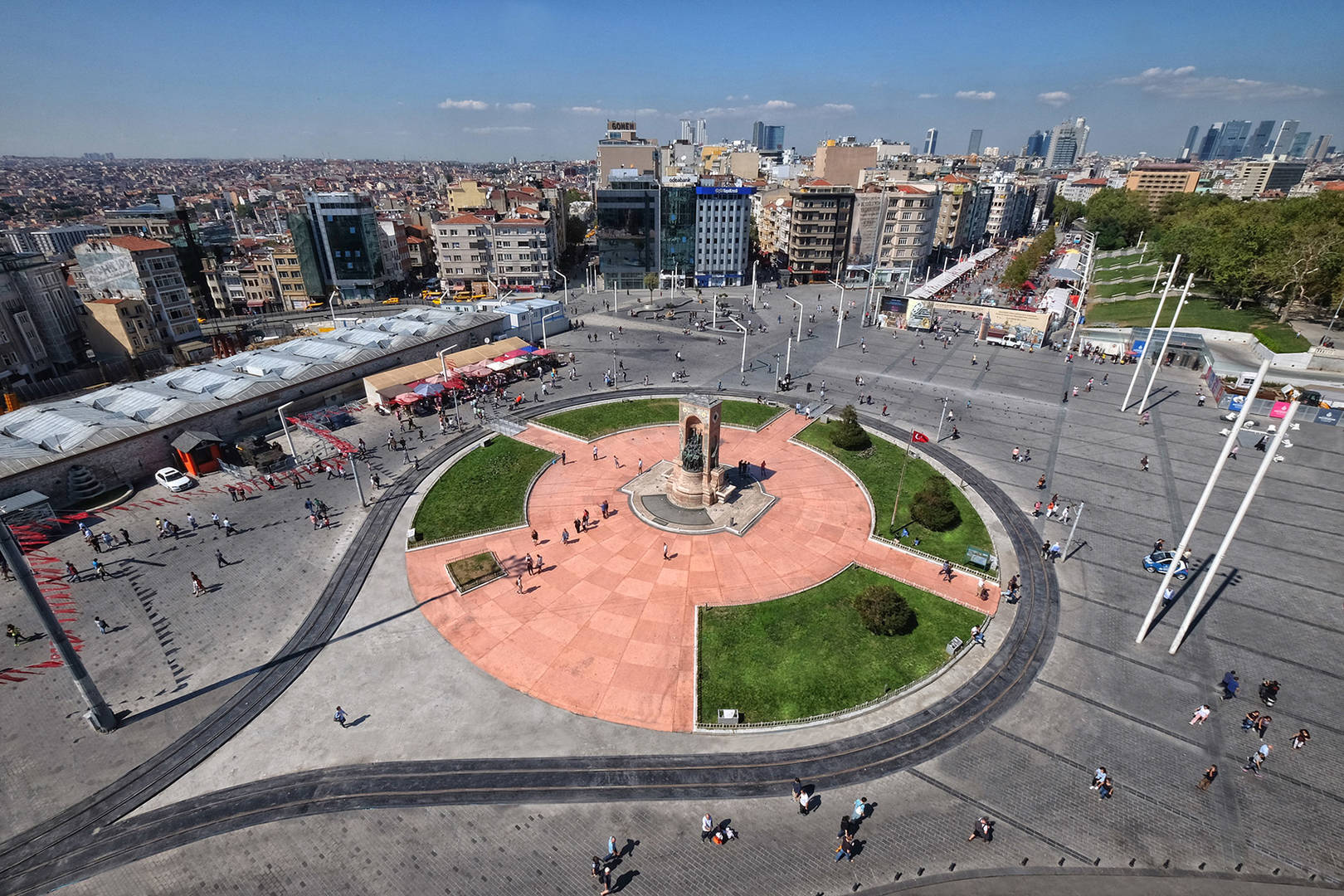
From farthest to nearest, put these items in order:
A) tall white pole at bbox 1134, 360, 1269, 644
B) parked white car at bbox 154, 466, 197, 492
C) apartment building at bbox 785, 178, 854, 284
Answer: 1. apartment building at bbox 785, 178, 854, 284
2. parked white car at bbox 154, 466, 197, 492
3. tall white pole at bbox 1134, 360, 1269, 644

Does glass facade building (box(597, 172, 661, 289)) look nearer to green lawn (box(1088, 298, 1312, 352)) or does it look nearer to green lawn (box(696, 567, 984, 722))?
green lawn (box(1088, 298, 1312, 352))

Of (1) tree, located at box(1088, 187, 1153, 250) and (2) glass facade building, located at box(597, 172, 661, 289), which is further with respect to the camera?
(1) tree, located at box(1088, 187, 1153, 250)

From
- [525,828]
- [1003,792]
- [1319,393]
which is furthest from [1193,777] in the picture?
[1319,393]

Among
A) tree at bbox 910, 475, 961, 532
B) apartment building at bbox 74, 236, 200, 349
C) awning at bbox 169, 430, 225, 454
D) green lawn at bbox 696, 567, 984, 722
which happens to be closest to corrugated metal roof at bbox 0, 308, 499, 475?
awning at bbox 169, 430, 225, 454

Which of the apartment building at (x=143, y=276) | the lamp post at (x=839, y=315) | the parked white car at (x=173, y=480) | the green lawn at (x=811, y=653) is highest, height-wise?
the apartment building at (x=143, y=276)

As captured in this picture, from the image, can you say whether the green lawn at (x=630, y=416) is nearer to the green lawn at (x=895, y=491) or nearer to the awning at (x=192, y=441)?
the green lawn at (x=895, y=491)

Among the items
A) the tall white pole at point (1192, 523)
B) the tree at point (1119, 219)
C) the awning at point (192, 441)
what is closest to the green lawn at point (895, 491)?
the tall white pole at point (1192, 523)
